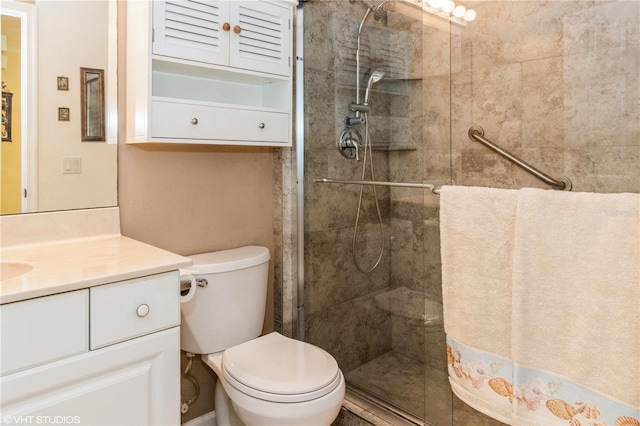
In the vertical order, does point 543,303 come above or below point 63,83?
below

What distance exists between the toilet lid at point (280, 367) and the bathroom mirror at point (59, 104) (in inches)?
30.5

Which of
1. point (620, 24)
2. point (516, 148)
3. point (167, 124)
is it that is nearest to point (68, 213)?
point (167, 124)

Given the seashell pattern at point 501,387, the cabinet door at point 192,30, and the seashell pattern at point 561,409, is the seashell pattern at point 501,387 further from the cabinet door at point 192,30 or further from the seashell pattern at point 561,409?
the cabinet door at point 192,30

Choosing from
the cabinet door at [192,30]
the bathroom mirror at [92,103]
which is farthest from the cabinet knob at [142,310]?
the cabinet door at [192,30]

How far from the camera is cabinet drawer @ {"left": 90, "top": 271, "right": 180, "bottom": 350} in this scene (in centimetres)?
108

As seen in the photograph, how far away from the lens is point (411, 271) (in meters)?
1.95

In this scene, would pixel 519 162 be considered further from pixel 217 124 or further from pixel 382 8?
pixel 217 124

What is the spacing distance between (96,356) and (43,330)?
0.14 meters

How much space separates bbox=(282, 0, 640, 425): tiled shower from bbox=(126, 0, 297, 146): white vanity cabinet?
25 cm

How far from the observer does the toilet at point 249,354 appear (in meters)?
1.41

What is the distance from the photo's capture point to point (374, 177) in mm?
2020

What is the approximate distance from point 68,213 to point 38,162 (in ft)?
0.65

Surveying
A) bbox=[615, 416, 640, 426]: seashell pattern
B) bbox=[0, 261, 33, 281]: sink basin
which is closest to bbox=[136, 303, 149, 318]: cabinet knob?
bbox=[0, 261, 33, 281]: sink basin

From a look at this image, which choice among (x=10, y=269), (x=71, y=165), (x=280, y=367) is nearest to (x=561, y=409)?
(x=280, y=367)
